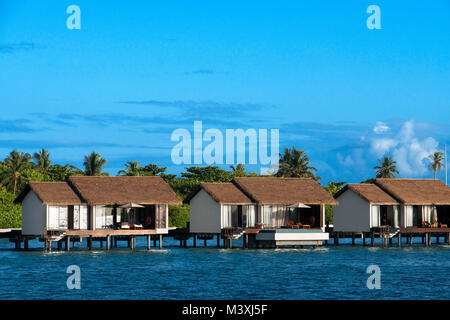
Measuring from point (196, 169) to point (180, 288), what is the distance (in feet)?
Result: 239

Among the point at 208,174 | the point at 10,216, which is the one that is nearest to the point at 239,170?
the point at 208,174

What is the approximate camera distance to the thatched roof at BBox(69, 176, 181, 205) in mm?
51969

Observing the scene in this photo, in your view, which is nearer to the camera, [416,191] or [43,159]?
[416,191]

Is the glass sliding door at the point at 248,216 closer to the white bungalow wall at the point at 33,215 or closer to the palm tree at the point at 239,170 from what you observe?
the white bungalow wall at the point at 33,215

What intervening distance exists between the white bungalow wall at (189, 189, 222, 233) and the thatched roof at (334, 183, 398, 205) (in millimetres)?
11148

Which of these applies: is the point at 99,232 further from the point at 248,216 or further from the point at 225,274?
the point at 225,274

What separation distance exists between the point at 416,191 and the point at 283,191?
11.7m

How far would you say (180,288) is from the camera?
33625 mm

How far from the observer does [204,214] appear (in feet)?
183

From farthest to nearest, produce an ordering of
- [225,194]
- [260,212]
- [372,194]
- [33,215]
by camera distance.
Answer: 1. [372,194]
2. [260,212]
3. [225,194]
4. [33,215]

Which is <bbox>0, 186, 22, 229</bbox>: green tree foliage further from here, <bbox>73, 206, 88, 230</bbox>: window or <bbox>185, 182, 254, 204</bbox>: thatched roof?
<bbox>185, 182, 254, 204</bbox>: thatched roof

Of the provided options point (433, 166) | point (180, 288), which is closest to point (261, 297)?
point (180, 288)

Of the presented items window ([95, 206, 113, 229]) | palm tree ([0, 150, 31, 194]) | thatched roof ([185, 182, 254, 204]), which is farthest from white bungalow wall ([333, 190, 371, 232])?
palm tree ([0, 150, 31, 194])

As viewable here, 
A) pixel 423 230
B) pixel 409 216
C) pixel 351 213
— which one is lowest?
pixel 423 230
